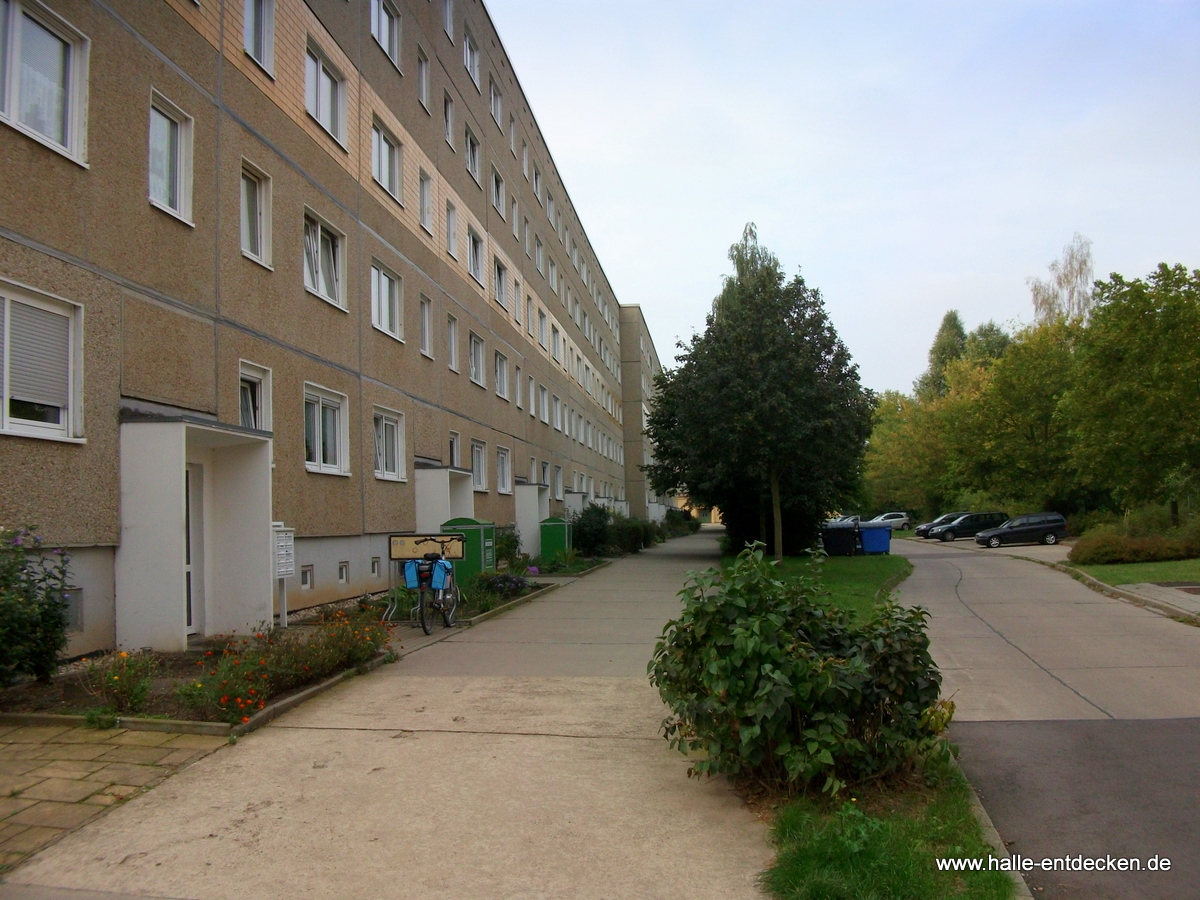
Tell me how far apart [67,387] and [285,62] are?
7.33 metres

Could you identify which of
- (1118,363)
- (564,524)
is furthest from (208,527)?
(1118,363)

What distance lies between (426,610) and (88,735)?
6087 mm

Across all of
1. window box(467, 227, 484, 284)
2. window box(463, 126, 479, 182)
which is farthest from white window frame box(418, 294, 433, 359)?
window box(463, 126, 479, 182)

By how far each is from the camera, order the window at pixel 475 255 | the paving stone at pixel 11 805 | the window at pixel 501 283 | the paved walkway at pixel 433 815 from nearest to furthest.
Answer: the paved walkway at pixel 433 815 → the paving stone at pixel 11 805 → the window at pixel 475 255 → the window at pixel 501 283

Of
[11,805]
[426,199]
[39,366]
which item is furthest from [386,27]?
[11,805]

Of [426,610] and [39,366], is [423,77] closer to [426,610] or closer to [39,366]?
[426,610]

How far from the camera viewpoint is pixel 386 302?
18328mm

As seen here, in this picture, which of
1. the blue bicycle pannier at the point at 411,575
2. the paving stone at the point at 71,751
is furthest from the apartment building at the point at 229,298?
the paving stone at the point at 71,751

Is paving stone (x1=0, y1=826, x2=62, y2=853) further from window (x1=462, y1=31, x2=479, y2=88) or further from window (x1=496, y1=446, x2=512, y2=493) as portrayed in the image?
window (x1=462, y1=31, x2=479, y2=88)

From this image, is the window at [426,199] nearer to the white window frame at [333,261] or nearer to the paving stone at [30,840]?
the white window frame at [333,261]

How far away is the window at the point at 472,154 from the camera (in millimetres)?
25970

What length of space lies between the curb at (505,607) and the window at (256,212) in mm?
5683

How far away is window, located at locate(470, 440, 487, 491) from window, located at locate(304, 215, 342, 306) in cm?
890

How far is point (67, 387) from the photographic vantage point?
8.93 meters
